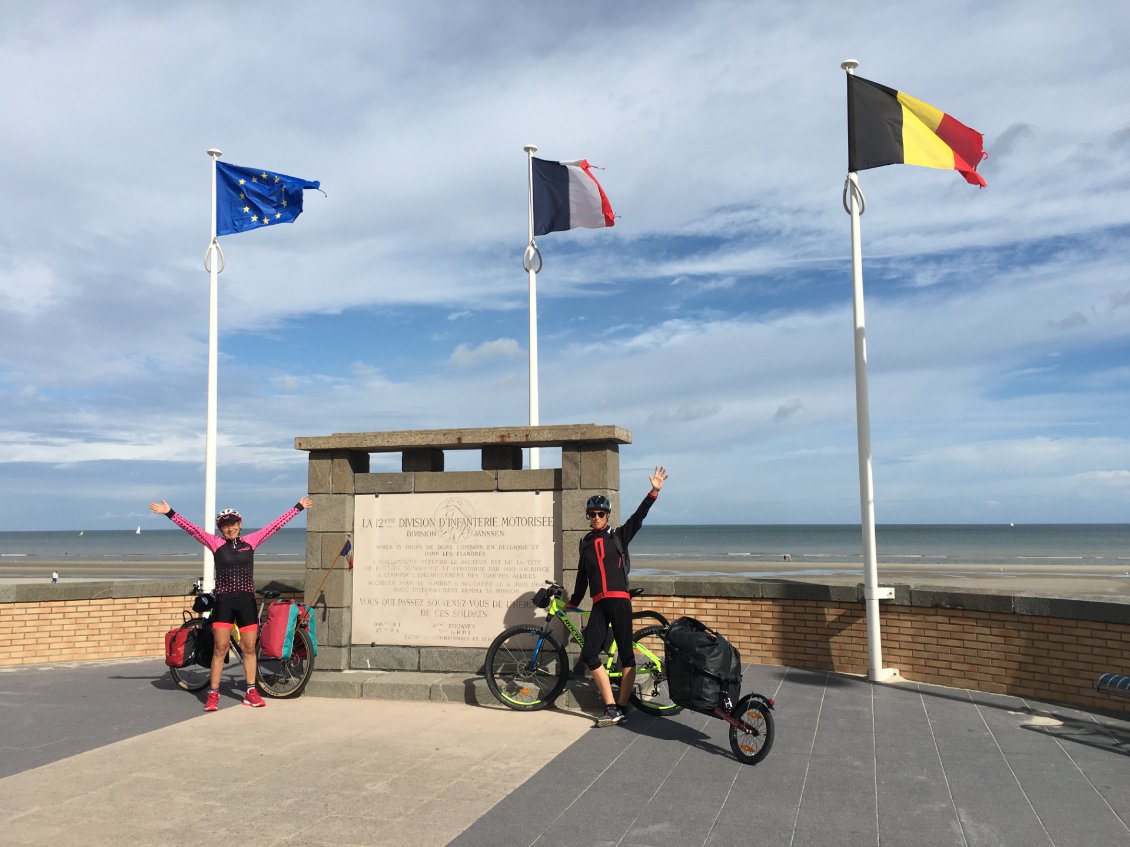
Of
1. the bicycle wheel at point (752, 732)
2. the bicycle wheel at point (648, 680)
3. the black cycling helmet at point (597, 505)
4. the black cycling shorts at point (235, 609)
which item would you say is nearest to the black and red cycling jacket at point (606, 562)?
the black cycling helmet at point (597, 505)

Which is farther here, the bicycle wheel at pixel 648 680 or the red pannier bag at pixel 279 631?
the red pannier bag at pixel 279 631

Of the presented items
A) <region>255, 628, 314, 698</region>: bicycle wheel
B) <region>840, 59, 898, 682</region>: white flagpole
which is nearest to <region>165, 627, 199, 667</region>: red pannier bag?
<region>255, 628, 314, 698</region>: bicycle wheel

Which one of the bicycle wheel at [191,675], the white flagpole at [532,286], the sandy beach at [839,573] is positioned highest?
the white flagpole at [532,286]

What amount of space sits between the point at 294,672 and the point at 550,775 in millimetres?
3746

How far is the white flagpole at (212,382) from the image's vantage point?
11688 mm

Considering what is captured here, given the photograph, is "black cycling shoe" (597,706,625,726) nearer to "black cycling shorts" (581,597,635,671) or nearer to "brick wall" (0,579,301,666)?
"black cycling shorts" (581,597,635,671)

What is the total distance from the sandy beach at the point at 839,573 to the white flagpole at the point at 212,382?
19.5m

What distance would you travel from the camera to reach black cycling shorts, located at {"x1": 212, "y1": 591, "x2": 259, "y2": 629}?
27.0 feet

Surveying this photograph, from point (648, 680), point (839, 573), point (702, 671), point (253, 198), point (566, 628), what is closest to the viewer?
point (702, 671)

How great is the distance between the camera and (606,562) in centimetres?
741

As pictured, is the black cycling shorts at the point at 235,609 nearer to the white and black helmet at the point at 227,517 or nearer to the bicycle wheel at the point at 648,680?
the white and black helmet at the point at 227,517

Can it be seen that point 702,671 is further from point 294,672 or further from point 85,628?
point 85,628

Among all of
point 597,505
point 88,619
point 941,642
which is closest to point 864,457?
point 941,642

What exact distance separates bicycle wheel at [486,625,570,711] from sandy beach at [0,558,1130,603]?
24.1 metres
